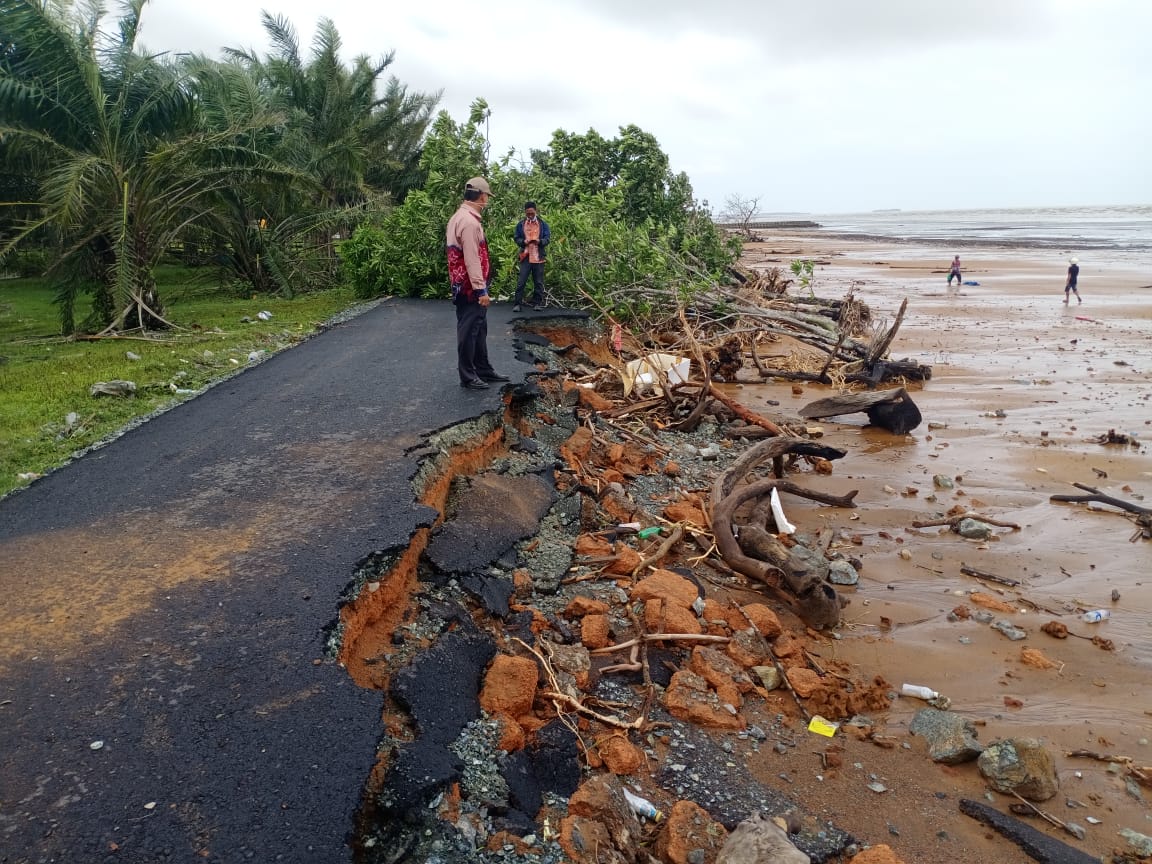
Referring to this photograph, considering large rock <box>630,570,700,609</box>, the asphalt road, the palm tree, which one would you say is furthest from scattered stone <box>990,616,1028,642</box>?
the palm tree

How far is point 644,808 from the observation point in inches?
122

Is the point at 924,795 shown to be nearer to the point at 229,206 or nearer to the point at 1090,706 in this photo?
the point at 1090,706

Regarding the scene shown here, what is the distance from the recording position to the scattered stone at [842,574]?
5.54 meters

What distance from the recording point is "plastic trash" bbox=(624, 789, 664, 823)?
308 centimetres

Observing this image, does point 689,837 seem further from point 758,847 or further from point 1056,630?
point 1056,630

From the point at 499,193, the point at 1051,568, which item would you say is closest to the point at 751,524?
the point at 1051,568

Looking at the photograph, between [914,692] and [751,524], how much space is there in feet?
5.69

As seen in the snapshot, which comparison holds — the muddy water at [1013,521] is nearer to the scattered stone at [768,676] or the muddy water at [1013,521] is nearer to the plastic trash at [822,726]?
the plastic trash at [822,726]

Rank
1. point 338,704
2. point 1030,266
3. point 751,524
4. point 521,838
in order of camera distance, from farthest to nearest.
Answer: point 1030,266, point 751,524, point 338,704, point 521,838

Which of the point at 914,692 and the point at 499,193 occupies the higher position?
Answer: the point at 499,193

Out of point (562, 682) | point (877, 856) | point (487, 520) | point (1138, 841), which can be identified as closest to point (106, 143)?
point (487, 520)

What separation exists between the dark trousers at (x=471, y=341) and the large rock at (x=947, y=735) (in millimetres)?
4374

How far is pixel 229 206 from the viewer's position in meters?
16.3

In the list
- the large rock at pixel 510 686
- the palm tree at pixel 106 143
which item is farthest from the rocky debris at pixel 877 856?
the palm tree at pixel 106 143
